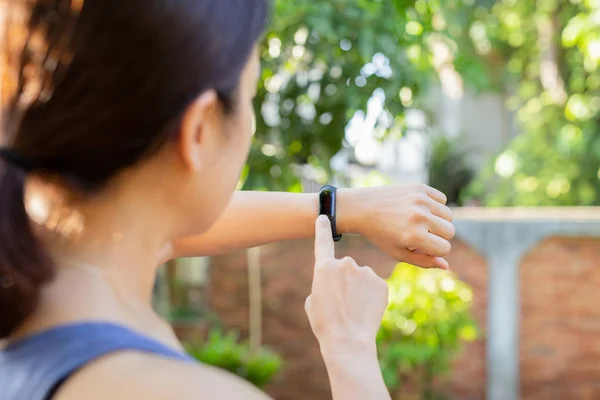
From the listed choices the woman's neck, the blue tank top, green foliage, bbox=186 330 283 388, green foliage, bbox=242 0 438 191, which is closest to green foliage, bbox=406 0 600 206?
green foliage, bbox=186 330 283 388

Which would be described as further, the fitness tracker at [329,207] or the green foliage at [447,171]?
the green foliage at [447,171]

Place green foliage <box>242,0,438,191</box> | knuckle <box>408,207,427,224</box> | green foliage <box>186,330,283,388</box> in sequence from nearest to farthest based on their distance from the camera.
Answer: knuckle <box>408,207,427,224</box> → green foliage <box>242,0,438,191</box> → green foliage <box>186,330,283,388</box>

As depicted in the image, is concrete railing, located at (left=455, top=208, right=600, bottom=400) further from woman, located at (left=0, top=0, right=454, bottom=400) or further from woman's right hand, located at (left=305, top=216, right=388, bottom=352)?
woman, located at (left=0, top=0, right=454, bottom=400)

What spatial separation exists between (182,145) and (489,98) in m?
12.0

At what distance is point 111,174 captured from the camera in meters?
0.71

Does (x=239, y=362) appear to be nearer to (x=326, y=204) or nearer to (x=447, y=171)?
(x=326, y=204)

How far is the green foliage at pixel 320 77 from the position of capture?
3367 millimetres

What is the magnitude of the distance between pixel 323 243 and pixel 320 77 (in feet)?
9.29

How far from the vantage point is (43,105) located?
0.67m

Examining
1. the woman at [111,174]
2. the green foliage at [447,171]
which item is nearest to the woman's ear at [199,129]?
the woman at [111,174]

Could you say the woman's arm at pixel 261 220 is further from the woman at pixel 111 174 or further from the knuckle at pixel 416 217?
the woman at pixel 111 174

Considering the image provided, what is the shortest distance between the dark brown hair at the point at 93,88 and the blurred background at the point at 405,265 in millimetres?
Result: 2656

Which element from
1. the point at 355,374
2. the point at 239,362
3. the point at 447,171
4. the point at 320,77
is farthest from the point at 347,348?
the point at 447,171

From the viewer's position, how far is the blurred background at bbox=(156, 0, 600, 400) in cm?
353
